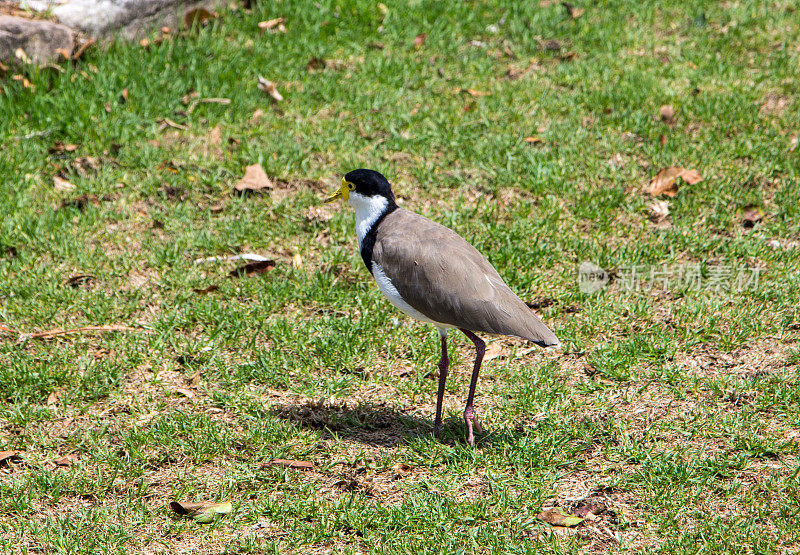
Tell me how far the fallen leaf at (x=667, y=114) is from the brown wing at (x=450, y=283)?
3.17 m

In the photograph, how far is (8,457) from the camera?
418 cm

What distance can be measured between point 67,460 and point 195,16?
507 centimetres

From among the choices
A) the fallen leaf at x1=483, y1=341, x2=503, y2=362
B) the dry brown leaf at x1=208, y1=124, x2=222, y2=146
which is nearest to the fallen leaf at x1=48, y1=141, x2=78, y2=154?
the dry brown leaf at x1=208, y1=124, x2=222, y2=146

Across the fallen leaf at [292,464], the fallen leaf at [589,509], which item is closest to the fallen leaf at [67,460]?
the fallen leaf at [292,464]

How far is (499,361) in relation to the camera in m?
4.91

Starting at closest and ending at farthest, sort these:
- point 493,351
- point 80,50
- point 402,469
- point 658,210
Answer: point 402,469
point 493,351
point 658,210
point 80,50

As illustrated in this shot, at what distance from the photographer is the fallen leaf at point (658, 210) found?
19.4 ft

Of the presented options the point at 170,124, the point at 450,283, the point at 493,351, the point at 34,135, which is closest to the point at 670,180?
the point at 493,351

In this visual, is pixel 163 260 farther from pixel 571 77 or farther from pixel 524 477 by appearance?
pixel 571 77

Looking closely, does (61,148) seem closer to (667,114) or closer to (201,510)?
(201,510)

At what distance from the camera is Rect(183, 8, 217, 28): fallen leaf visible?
7957 mm

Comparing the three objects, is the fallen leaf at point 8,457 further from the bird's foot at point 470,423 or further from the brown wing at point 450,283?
the bird's foot at point 470,423

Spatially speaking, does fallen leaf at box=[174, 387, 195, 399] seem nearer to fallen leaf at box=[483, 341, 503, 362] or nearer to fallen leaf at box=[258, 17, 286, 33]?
fallen leaf at box=[483, 341, 503, 362]

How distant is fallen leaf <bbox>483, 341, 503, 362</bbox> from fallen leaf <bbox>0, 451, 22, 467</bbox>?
2.52 meters
